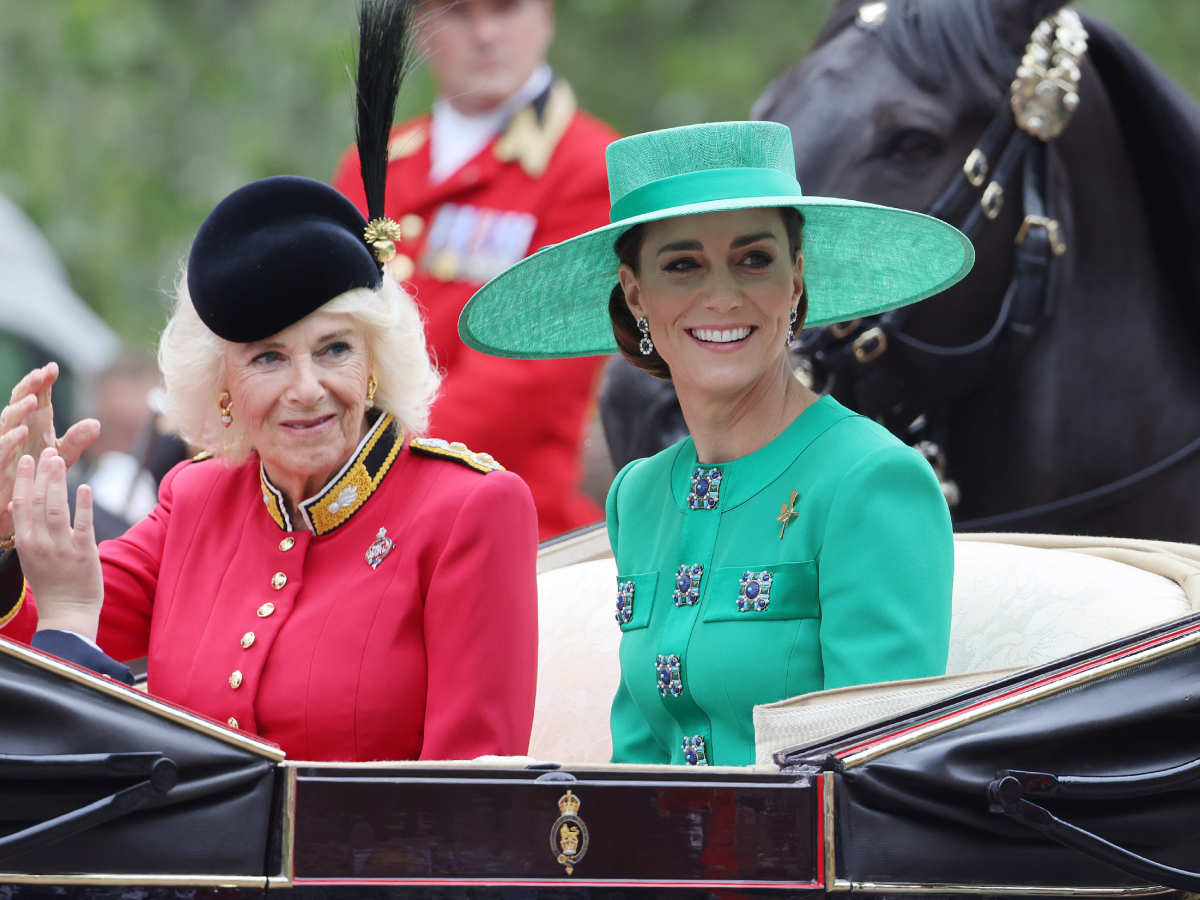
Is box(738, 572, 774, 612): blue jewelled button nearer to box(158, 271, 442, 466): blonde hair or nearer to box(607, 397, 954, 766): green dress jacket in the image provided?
box(607, 397, 954, 766): green dress jacket

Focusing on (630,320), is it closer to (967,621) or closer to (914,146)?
(967,621)

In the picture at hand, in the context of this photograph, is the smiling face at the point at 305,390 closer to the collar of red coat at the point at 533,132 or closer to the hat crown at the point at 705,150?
the hat crown at the point at 705,150

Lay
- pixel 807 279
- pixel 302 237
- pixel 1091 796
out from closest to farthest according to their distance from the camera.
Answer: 1. pixel 1091 796
2. pixel 302 237
3. pixel 807 279

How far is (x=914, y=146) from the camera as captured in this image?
11.0 ft

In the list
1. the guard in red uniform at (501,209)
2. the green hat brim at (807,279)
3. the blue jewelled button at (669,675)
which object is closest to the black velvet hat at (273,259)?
the green hat brim at (807,279)

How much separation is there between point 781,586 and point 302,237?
82 centimetres

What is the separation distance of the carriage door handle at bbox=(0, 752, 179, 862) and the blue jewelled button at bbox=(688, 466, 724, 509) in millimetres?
899

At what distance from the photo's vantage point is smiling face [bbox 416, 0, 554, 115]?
423cm

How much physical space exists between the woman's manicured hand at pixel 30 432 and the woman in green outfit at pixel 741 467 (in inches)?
23.0

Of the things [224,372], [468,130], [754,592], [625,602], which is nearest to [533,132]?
[468,130]

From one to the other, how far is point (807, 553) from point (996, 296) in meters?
1.38

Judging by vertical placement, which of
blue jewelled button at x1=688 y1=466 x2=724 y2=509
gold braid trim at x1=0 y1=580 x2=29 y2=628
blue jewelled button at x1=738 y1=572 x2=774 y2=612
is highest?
blue jewelled button at x1=688 y1=466 x2=724 y2=509

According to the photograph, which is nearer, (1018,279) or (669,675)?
(669,675)

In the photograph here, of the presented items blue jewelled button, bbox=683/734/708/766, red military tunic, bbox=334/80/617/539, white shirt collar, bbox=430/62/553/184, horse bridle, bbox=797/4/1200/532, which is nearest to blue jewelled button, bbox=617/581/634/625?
blue jewelled button, bbox=683/734/708/766
